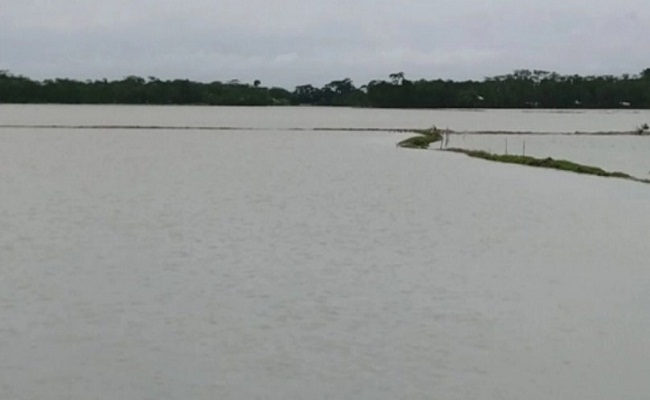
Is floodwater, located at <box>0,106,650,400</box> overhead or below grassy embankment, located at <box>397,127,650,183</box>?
overhead

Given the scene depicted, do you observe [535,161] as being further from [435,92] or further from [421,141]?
[435,92]

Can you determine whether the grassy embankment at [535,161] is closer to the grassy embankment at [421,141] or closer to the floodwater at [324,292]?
the grassy embankment at [421,141]

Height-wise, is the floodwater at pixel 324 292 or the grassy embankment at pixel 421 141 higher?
the floodwater at pixel 324 292

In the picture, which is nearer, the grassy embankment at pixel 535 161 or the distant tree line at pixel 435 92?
the grassy embankment at pixel 535 161

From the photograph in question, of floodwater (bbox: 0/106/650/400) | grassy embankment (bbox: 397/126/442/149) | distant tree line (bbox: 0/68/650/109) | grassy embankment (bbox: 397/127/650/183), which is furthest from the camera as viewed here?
distant tree line (bbox: 0/68/650/109)

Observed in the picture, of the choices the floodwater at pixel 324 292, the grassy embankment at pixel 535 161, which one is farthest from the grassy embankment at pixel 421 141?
the floodwater at pixel 324 292

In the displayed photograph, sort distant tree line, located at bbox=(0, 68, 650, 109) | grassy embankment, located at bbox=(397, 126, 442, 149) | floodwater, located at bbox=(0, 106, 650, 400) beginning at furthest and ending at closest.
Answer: distant tree line, located at bbox=(0, 68, 650, 109) < grassy embankment, located at bbox=(397, 126, 442, 149) < floodwater, located at bbox=(0, 106, 650, 400)

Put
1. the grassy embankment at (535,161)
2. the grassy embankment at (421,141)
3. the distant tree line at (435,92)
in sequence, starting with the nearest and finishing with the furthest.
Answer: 1. the grassy embankment at (535,161)
2. the grassy embankment at (421,141)
3. the distant tree line at (435,92)

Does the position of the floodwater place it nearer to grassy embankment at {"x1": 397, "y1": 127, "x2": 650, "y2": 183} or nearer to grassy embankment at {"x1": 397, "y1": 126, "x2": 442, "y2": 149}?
grassy embankment at {"x1": 397, "y1": 127, "x2": 650, "y2": 183}

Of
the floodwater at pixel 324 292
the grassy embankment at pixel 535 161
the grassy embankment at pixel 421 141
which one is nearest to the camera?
the floodwater at pixel 324 292

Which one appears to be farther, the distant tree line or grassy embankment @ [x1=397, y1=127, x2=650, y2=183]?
the distant tree line

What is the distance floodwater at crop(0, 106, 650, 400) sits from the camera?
10031 millimetres

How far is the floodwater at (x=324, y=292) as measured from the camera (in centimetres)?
1003

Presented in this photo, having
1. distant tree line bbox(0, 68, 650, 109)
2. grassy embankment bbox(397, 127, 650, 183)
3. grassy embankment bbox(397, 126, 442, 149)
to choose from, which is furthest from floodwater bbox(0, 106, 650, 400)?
distant tree line bbox(0, 68, 650, 109)
